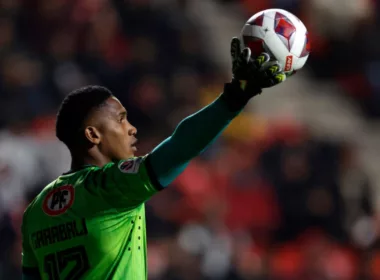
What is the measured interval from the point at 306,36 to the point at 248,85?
2.50 ft

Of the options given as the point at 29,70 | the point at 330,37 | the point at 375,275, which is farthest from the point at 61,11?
the point at 375,275

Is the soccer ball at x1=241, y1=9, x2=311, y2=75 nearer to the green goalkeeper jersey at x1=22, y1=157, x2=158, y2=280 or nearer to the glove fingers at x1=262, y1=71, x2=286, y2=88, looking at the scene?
the glove fingers at x1=262, y1=71, x2=286, y2=88

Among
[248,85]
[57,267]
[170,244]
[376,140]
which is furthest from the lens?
[376,140]

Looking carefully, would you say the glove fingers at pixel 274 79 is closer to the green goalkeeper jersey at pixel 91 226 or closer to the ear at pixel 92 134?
the green goalkeeper jersey at pixel 91 226

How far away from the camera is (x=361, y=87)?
1213 cm

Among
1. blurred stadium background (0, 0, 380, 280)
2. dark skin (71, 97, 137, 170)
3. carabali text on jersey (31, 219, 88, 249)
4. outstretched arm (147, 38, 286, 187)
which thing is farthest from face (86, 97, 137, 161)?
blurred stadium background (0, 0, 380, 280)

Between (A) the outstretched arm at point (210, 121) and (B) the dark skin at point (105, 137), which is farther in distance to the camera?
(B) the dark skin at point (105, 137)

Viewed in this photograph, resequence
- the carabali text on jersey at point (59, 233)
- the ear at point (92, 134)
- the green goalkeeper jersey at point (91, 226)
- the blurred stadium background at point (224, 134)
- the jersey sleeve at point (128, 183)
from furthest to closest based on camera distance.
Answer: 1. the blurred stadium background at point (224, 134)
2. the ear at point (92, 134)
3. the carabali text on jersey at point (59, 233)
4. the green goalkeeper jersey at point (91, 226)
5. the jersey sleeve at point (128, 183)

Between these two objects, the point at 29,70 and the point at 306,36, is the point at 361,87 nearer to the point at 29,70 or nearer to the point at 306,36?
the point at 29,70

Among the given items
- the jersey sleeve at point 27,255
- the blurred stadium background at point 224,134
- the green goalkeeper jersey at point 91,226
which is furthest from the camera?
the blurred stadium background at point 224,134

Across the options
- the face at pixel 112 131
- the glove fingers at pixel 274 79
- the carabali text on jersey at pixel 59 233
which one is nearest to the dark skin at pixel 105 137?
the face at pixel 112 131

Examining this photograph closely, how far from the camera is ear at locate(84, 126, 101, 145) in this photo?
12.9 ft

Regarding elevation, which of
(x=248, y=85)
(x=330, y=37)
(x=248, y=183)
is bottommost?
(x=248, y=85)

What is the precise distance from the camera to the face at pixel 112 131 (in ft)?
12.9
